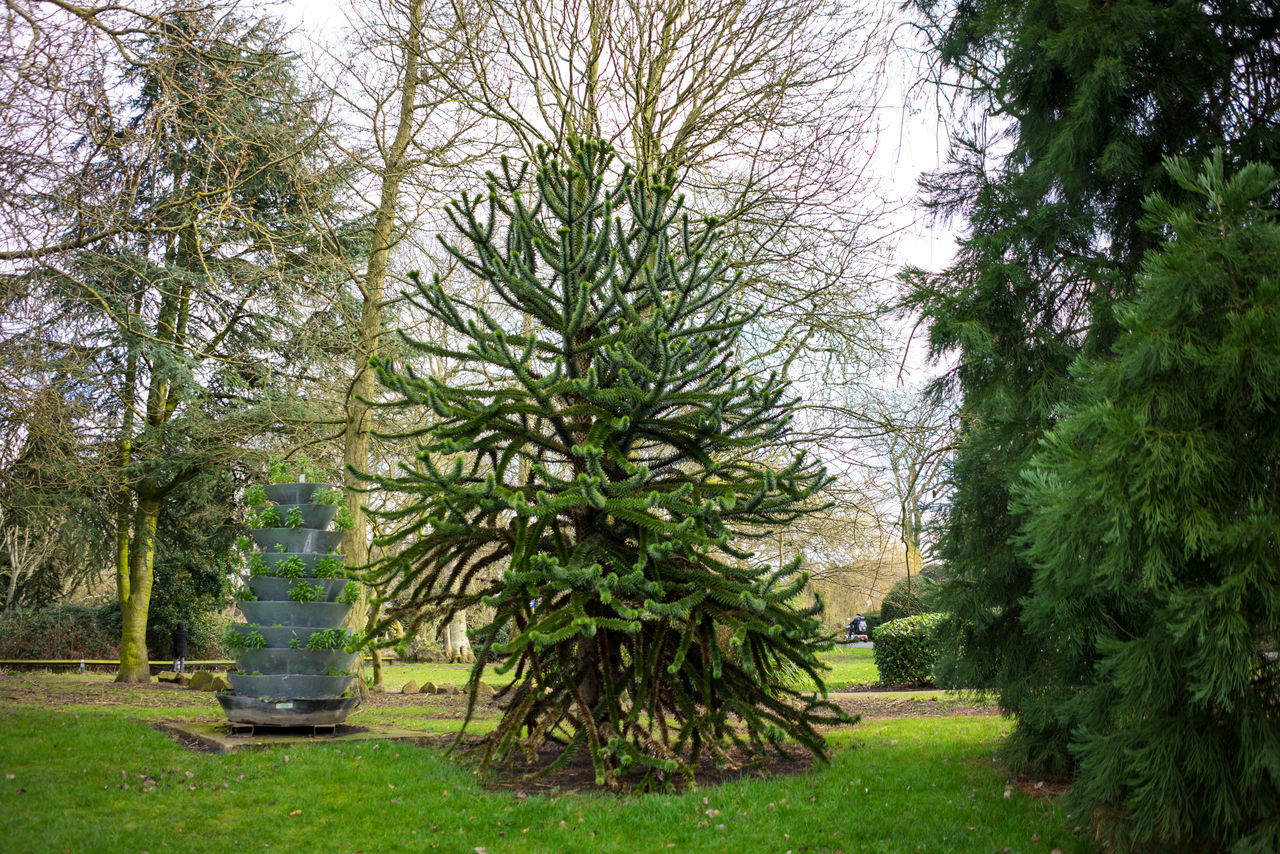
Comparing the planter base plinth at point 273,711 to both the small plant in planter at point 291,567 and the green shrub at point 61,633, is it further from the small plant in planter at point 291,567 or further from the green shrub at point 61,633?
the green shrub at point 61,633

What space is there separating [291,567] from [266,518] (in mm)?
585

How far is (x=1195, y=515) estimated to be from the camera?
3.56m

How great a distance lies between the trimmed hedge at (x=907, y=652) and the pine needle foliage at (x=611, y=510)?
7.58 m

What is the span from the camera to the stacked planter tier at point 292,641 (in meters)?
7.70

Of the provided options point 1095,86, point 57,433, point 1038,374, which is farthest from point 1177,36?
point 57,433

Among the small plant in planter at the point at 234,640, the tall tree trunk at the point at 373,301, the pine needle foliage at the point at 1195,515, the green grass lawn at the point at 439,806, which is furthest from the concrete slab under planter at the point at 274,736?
the pine needle foliage at the point at 1195,515

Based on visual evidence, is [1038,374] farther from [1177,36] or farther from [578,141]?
[578,141]

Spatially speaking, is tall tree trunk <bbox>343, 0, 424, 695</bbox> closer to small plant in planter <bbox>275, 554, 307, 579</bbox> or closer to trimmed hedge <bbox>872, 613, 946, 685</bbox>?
small plant in planter <bbox>275, 554, 307, 579</bbox>

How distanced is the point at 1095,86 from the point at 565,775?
5801mm

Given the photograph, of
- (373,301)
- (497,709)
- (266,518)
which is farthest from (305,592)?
(373,301)

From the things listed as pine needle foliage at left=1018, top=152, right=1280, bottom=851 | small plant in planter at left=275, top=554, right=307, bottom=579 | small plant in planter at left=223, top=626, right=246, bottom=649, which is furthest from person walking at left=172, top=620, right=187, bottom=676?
pine needle foliage at left=1018, top=152, right=1280, bottom=851

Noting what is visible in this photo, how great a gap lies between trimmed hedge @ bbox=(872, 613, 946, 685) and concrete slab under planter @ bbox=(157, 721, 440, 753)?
8.38 meters

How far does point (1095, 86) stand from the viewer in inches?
201

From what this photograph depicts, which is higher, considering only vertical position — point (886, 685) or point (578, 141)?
point (578, 141)
